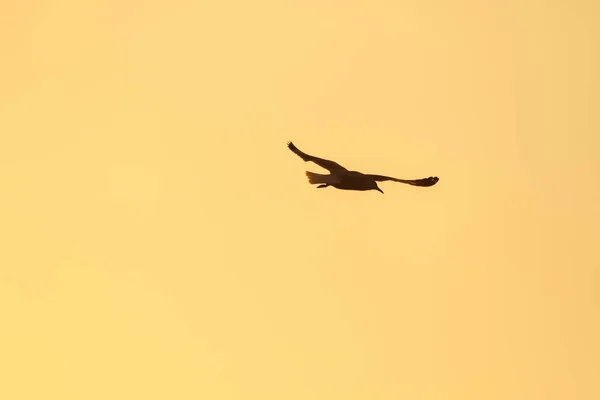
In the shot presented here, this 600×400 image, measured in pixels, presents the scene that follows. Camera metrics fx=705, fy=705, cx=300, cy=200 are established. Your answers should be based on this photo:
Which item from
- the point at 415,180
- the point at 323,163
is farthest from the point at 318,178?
the point at 415,180

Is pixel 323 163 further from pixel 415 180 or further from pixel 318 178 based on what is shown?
pixel 415 180

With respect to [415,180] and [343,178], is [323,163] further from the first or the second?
[415,180]

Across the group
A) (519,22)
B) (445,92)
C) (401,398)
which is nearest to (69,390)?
(401,398)

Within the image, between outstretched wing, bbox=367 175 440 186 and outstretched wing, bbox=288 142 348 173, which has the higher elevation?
outstretched wing, bbox=288 142 348 173

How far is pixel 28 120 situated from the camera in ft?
4.02

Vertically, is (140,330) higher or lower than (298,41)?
lower

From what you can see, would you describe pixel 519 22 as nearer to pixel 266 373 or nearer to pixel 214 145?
pixel 214 145

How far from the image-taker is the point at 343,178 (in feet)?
3.96

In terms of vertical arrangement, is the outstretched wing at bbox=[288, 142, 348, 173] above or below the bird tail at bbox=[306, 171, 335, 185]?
above

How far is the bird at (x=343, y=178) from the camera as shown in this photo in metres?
1.21

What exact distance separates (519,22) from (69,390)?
101 centimetres

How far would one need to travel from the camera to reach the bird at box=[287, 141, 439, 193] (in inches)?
47.5

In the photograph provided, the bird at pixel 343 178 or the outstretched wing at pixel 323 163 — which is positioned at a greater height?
the outstretched wing at pixel 323 163

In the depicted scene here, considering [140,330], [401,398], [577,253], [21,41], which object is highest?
[21,41]
